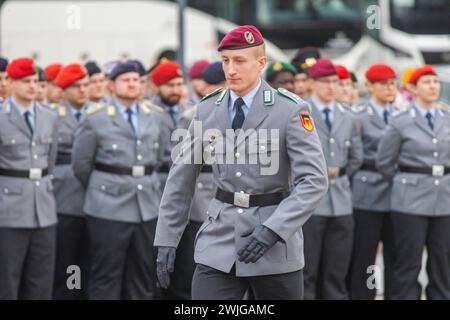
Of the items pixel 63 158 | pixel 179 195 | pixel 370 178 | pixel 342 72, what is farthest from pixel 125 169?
pixel 179 195

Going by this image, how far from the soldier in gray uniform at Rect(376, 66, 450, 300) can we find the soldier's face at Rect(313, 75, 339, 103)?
507 mm

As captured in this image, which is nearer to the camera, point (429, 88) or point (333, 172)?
point (429, 88)

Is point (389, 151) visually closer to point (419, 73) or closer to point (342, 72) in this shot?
point (419, 73)

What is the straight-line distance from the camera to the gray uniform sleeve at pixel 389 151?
355 inches

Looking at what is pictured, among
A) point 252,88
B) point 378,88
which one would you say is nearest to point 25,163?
point 252,88

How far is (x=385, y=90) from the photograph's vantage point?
32.7 feet

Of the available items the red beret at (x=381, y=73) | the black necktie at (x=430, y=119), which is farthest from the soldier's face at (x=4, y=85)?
the black necktie at (x=430, y=119)

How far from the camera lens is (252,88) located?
6.12 m

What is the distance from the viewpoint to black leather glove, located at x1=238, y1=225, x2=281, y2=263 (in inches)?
225

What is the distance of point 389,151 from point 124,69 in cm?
209

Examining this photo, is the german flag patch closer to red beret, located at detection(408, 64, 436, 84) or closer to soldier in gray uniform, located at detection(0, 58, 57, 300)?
soldier in gray uniform, located at detection(0, 58, 57, 300)

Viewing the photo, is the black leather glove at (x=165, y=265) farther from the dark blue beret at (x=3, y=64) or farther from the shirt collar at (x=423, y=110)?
the shirt collar at (x=423, y=110)

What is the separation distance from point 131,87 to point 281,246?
10.5 ft
